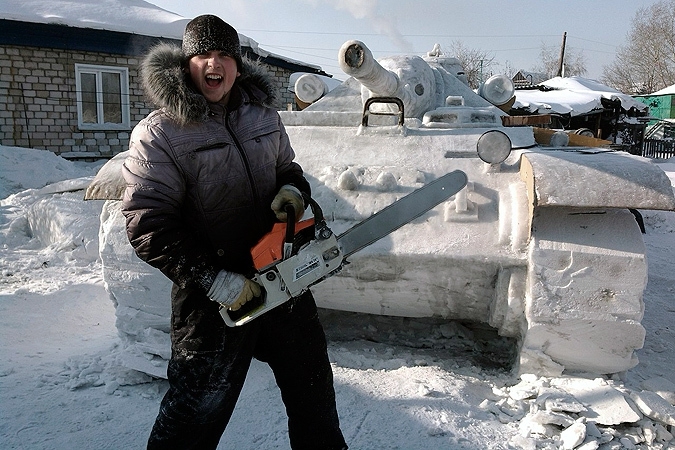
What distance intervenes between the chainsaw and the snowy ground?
3.16 feet

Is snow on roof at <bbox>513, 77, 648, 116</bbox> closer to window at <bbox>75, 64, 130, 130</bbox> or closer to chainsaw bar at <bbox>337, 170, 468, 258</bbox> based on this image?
window at <bbox>75, 64, 130, 130</bbox>

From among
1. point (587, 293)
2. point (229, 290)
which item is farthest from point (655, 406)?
point (229, 290)

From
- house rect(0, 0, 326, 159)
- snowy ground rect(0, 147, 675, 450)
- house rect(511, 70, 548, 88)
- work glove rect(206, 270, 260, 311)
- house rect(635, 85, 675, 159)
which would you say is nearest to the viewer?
work glove rect(206, 270, 260, 311)

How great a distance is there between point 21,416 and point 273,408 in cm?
116

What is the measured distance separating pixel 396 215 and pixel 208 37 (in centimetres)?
84

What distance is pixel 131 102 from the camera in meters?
12.5

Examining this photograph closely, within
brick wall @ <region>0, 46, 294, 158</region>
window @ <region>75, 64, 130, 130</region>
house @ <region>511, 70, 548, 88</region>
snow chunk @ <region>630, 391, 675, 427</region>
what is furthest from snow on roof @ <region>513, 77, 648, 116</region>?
snow chunk @ <region>630, 391, 675, 427</region>

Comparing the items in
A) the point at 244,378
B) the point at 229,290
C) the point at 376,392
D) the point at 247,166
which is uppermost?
the point at 247,166

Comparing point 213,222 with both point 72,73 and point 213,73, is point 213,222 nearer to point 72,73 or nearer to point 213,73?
point 213,73

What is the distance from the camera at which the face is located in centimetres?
189

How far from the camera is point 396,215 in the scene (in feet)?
6.68

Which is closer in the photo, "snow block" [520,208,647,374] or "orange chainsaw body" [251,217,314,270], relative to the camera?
"orange chainsaw body" [251,217,314,270]

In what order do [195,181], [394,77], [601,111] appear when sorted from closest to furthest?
[195,181] < [394,77] < [601,111]

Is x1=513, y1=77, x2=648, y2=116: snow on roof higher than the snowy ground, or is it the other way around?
x1=513, y1=77, x2=648, y2=116: snow on roof
